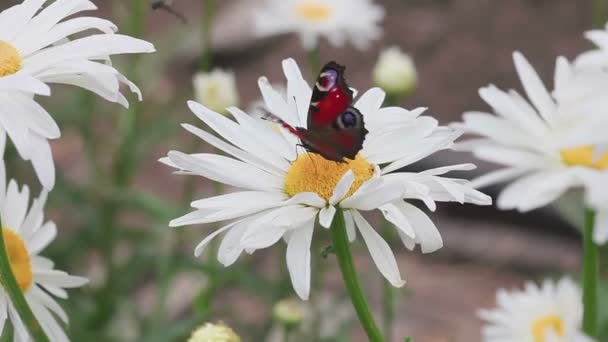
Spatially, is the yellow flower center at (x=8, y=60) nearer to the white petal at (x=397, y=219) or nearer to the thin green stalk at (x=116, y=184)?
the white petal at (x=397, y=219)

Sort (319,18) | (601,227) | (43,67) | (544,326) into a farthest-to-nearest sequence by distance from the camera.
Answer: (319,18)
(544,326)
(43,67)
(601,227)

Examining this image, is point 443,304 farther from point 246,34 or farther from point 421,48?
point 246,34

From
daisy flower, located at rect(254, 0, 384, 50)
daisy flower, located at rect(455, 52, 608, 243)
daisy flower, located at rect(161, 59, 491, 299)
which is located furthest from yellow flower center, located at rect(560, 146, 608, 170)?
daisy flower, located at rect(254, 0, 384, 50)

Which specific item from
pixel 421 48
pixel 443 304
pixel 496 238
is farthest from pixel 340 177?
pixel 421 48

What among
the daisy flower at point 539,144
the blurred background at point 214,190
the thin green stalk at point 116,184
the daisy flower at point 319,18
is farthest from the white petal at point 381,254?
the daisy flower at point 319,18

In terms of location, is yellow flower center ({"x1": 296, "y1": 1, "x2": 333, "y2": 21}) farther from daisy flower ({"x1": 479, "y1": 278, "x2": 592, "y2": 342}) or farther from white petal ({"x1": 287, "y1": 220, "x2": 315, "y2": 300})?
white petal ({"x1": 287, "y1": 220, "x2": 315, "y2": 300})

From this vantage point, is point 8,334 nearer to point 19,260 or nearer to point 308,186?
point 19,260

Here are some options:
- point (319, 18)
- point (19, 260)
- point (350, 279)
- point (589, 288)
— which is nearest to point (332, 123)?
point (350, 279)
